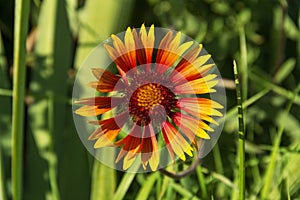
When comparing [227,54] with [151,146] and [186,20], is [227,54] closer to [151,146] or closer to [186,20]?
[186,20]

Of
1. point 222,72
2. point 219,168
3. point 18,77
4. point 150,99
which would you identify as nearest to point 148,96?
point 150,99

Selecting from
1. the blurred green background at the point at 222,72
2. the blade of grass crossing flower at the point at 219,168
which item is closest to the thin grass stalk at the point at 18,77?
the blurred green background at the point at 222,72

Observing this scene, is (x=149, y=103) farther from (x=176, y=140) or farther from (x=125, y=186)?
(x=125, y=186)

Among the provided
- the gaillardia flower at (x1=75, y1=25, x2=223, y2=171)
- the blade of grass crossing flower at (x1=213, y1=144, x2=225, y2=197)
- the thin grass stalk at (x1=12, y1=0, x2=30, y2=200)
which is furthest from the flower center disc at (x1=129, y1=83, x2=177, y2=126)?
the blade of grass crossing flower at (x1=213, y1=144, x2=225, y2=197)

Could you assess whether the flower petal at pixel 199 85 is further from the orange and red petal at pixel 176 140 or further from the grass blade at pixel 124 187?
the grass blade at pixel 124 187

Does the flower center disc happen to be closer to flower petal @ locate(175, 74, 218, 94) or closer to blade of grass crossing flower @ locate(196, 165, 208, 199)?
flower petal @ locate(175, 74, 218, 94)

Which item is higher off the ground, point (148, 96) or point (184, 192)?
point (148, 96)
